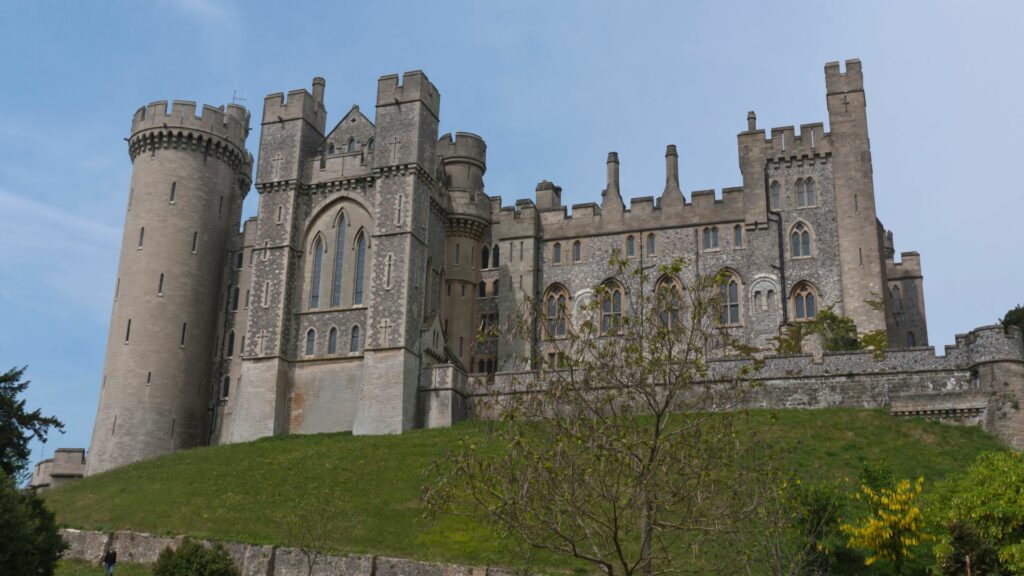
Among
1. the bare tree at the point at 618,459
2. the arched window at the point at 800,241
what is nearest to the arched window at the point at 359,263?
the arched window at the point at 800,241

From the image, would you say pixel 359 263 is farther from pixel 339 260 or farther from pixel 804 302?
pixel 804 302

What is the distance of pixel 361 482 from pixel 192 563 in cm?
1036

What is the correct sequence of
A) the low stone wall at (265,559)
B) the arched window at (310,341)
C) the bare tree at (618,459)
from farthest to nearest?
the arched window at (310,341)
the low stone wall at (265,559)
the bare tree at (618,459)

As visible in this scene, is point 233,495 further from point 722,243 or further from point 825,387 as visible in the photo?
point 722,243

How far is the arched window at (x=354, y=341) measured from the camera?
50.2 meters

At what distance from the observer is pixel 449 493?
18141 millimetres

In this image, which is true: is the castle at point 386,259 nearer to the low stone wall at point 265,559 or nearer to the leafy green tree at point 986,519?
the low stone wall at point 265,559

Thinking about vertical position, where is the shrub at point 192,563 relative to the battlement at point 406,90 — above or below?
below

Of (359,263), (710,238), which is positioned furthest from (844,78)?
(359,263)

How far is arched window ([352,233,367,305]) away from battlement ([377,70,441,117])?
22.2 ft

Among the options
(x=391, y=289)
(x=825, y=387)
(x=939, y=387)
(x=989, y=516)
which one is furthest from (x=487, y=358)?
(x=989, y=516)

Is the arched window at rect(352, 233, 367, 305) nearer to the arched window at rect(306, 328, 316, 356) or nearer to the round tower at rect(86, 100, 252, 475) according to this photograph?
the arched window at rect(306, 328, 316, 356)

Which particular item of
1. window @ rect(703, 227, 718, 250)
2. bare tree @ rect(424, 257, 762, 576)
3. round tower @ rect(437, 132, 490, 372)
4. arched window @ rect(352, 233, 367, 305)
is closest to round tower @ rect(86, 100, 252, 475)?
arched window @ rect(352, 233, 367, 305)

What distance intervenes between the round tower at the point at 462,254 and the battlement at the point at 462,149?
8cm
